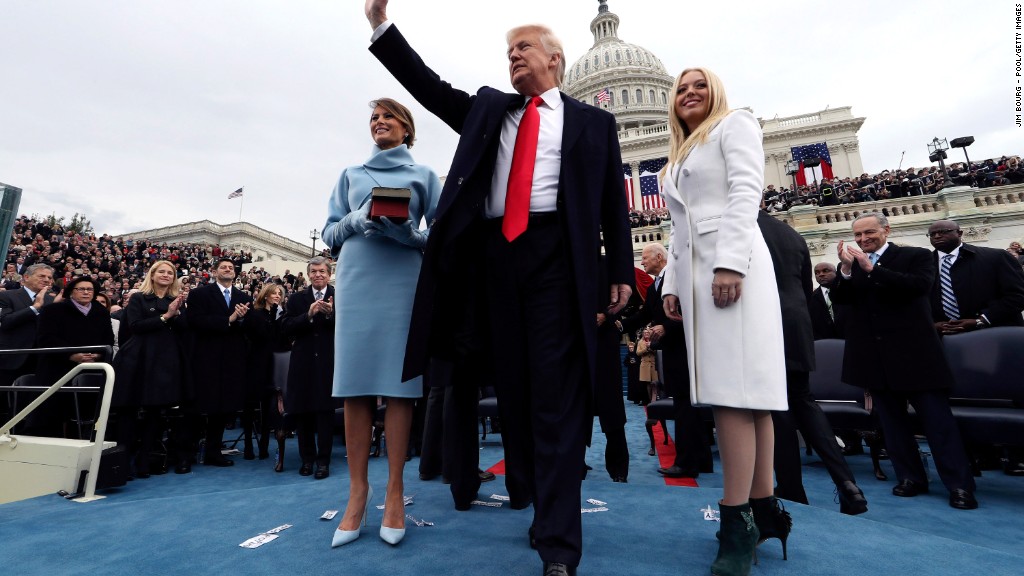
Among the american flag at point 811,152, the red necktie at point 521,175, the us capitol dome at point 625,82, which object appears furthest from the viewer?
the us capitol dome at point 625,82

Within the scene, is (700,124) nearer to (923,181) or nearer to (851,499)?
(851,499)

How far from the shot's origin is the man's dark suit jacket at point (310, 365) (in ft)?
15.1

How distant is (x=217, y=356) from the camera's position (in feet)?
17.0

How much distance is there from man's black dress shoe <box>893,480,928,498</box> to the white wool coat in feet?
8.87

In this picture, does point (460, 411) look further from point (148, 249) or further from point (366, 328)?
point (148, 249)

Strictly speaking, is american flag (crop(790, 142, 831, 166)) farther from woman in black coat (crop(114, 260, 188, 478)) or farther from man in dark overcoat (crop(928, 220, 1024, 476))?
woman in black coat (crop(114, 260, 188, 478))

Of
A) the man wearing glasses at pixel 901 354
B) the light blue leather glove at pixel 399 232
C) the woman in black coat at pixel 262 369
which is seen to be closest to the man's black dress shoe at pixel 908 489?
the man wearing glasses at pixel 901 354

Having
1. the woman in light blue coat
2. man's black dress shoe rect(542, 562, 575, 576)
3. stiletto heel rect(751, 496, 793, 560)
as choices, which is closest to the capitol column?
the woman in light blue coat

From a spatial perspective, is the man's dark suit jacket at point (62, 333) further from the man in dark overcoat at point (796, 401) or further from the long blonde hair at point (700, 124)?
the man in dark overcoat at point (796, 401)

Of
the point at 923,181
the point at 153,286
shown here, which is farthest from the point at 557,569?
the point at 923,181

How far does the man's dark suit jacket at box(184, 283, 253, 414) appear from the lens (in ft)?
16.5

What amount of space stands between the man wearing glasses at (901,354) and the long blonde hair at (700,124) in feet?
5.34

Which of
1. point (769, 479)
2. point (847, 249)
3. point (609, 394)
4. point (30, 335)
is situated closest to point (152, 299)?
point (30, 335)

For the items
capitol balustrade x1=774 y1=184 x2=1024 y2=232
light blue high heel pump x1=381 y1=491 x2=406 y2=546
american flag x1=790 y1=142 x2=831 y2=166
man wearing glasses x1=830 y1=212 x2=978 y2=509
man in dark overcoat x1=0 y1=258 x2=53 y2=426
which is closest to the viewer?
light blue high heel pump x1=381 y1=491 x2=406 y2=546
